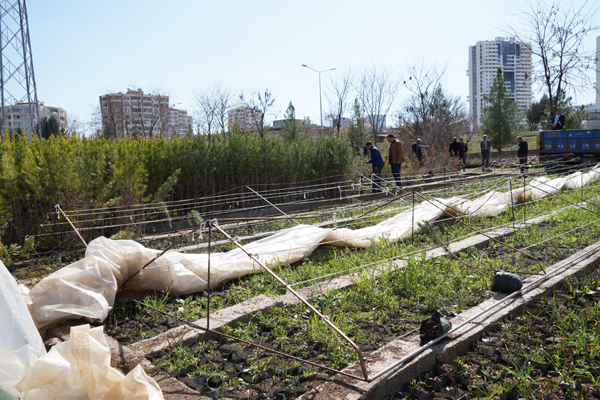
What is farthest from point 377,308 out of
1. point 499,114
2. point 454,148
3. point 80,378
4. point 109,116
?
point 109,116

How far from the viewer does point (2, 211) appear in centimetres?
544

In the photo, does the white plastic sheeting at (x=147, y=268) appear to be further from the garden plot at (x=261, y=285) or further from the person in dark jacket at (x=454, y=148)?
the person in dark jacket at (x=454, y=148)

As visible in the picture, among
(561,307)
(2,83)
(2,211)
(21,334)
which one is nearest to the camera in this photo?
(21,334)

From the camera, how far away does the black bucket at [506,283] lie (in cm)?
384

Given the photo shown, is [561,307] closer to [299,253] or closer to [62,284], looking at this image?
[299,253]

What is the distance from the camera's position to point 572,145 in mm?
15625

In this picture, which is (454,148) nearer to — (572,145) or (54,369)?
(572,145)

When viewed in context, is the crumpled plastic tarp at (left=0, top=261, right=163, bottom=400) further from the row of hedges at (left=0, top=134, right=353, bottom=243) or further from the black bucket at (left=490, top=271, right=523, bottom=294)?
the row of hedges at (left=0, top=134, right=353, bottom=243)

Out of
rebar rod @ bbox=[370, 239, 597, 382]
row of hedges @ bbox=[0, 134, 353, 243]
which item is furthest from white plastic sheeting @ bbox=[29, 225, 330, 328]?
row of hedges @ bbox=[0, 134, 353, 243]

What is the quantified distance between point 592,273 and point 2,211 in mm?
7047

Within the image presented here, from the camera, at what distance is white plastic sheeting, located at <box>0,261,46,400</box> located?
1791 mm

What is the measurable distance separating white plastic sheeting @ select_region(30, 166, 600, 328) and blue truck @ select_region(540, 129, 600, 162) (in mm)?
12176

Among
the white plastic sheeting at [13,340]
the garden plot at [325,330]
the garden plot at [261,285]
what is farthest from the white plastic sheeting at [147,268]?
the white plastic sheeting at [13,340]

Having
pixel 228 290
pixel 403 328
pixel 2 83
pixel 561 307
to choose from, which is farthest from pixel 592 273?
pixel 2 83
